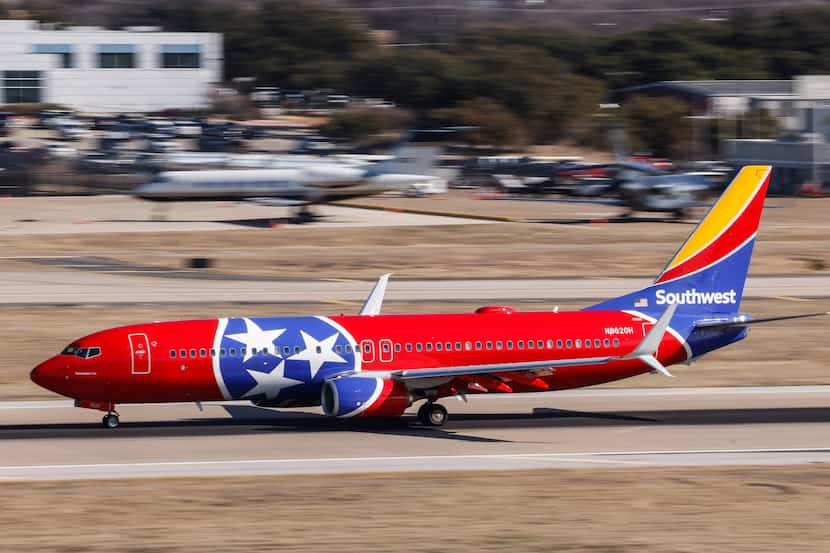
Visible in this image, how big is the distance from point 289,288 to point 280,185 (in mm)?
31056

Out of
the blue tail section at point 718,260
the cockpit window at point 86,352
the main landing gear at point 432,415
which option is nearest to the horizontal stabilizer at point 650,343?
the blue tail section at point 718,260

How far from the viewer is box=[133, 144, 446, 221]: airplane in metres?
95.4

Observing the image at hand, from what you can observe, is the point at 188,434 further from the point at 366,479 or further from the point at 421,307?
the point at 421,307

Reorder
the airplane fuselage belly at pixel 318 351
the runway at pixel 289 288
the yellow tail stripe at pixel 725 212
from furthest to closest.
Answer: the runway at pixel 289 288, the yellow tail stripe at pixel 725 212, the airplane fuselage belly at pixel 318 351

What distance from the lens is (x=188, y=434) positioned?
3378 centimetres

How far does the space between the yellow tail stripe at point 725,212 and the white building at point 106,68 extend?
14270 cm

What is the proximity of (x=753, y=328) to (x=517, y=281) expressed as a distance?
19.7 meters

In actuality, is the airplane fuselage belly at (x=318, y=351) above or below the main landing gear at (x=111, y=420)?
above

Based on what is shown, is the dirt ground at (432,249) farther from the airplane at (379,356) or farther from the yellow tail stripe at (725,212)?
the airplane at (379,356)

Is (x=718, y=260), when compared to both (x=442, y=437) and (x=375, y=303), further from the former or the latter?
(x=442, y=437)

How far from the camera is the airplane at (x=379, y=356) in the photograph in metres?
32.8

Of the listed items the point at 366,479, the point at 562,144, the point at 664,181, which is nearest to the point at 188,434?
the point at 366,479

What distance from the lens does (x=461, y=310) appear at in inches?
2292

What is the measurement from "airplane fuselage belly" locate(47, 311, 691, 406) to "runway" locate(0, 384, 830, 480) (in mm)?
1344
